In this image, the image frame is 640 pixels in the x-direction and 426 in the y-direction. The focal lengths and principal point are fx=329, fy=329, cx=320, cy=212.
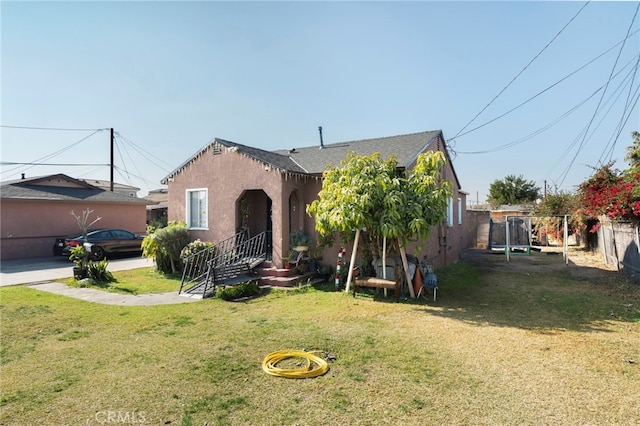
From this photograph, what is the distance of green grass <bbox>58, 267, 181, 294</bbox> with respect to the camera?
9940 millimetres

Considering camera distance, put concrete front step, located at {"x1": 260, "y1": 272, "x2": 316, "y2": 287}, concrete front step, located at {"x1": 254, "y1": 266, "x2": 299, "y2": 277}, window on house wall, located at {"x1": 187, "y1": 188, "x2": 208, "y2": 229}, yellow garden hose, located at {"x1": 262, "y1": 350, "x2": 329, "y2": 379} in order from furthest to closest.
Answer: window on house wall, located at {"x1": 187, "y1": 188, "x2": 208, "y2": 229}, concrete front step, located at {"x1": 254, "y1": 266, "x2": 299, "y2": 277}, concrete front step, located at {"x1": 260, "y1": 272, "x2": 316, "y2": 287}, yellow garden hose, located at {"x1": 262, "y1": 350, "x2": 329, "y2": 379}

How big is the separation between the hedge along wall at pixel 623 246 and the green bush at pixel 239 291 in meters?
11.7

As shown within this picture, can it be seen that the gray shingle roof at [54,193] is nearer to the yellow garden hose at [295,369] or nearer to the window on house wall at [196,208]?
the window on house wall at [196,208]

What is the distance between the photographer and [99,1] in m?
9.67

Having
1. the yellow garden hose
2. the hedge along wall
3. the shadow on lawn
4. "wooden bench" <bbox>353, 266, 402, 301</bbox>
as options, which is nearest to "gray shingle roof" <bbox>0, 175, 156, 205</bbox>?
"wooden bench" <bbox>353, 266, 402, 301</bbox>

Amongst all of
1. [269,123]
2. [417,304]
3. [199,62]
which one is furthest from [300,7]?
[417,304]

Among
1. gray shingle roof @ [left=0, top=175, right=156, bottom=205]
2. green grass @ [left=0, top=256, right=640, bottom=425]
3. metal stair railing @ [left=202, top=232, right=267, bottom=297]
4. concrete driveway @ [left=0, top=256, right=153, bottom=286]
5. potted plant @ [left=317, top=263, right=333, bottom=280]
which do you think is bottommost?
green grass @ [left=0, top=256, right=640, bottom=425]

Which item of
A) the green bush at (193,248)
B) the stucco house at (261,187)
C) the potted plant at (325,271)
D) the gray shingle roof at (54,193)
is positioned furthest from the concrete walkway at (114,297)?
the gray shingle roof at (54,193)

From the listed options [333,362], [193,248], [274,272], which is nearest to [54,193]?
[193,248]

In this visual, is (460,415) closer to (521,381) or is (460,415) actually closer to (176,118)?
(521,381)

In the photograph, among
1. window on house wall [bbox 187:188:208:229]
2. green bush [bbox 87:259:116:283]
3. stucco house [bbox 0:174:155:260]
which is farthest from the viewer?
stucco house [bbox 0:174:155:260]

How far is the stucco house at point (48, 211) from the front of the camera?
16.6 metres

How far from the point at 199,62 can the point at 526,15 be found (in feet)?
39.2

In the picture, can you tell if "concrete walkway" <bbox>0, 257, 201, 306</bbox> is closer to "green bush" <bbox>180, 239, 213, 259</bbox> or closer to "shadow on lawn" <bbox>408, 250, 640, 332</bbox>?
"green bush" <bbox>180, 239, 213, 259</bbox>
